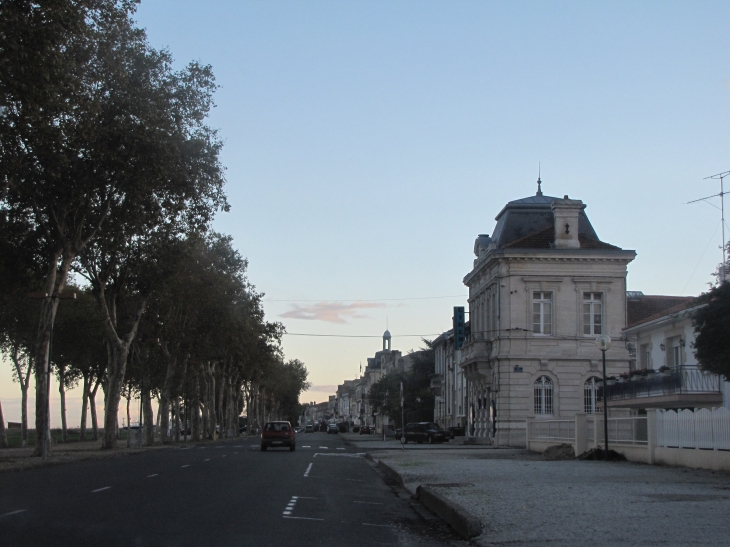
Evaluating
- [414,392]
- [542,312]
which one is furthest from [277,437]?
[414,392]

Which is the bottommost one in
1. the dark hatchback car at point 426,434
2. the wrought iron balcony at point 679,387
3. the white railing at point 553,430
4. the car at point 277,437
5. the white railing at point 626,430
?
the dark hatchback car at point 426,434

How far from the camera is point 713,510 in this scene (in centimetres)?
1309

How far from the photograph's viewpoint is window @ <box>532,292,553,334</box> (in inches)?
2100

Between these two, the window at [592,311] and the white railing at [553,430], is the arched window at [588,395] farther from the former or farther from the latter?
the white railing at [553,430]

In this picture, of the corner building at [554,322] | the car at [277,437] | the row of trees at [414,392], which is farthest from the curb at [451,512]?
the row of trees at [414,392]

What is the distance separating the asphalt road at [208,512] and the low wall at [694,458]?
8.74 metres

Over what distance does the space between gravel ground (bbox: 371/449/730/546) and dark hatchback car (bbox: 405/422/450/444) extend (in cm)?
3609

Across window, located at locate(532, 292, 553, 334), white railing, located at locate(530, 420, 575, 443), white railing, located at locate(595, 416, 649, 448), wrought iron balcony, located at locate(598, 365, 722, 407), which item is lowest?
white railing, located at locate(530, 420, 575, 443)

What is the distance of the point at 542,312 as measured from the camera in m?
53.5

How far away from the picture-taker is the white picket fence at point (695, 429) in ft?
76.5

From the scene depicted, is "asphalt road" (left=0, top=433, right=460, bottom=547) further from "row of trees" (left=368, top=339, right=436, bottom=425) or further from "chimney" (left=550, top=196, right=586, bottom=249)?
"row of trees" (left=368, top=339, right=436, bottom=425)

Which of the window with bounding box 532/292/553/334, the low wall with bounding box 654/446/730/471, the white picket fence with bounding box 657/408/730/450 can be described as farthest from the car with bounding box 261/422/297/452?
the white picket fence with bounding box 657/408/730/450

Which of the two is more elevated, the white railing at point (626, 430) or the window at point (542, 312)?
the window at point (542, 312)

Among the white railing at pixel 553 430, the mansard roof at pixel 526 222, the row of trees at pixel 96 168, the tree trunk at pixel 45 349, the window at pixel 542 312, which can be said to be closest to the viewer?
the row of trees at pixel 96 168
